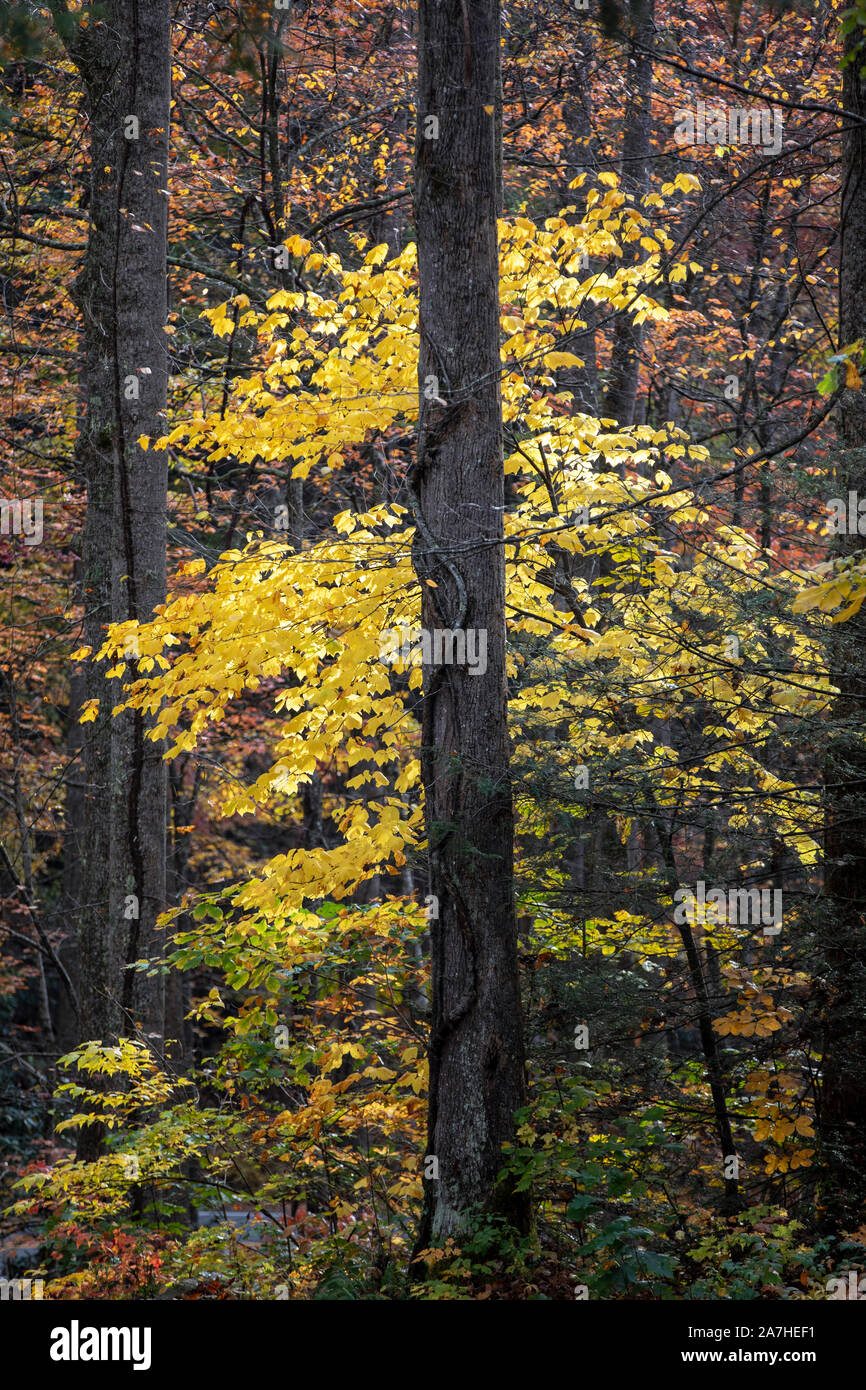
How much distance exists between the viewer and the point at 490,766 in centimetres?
556

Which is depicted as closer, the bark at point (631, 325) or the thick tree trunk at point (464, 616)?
the thick tree trunk at point (464, 616)

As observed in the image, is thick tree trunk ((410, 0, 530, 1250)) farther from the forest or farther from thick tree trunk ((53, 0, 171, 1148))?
thick tree trunk ((53, 0, 171, 1148))

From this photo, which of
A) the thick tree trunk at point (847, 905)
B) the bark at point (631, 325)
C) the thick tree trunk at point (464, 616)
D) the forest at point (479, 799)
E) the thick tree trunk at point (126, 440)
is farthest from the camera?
the bark at point (631, 325)

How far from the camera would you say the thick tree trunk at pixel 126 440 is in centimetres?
786

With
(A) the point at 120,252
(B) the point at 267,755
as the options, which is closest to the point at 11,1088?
(B) the point at 267,755

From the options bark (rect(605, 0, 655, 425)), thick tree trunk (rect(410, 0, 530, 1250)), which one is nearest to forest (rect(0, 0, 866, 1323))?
thick tree trunk (rect(410, 0, 530, 1250))

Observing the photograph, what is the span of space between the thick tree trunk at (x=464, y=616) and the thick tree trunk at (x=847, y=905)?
149cm

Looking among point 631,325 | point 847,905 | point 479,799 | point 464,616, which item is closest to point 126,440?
point 464,616

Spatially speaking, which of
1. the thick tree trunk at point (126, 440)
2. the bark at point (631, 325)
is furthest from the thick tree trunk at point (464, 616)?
the bark at point (631, 325)

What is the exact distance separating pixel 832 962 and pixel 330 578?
3.40m

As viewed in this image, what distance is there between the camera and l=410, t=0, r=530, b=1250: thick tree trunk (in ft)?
17.7

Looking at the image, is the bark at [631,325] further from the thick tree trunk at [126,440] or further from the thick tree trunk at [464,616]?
the thick tree trunk at [464,616]

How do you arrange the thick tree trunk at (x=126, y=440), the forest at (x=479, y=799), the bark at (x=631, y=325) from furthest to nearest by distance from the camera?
the bark at (x=631, y=325)
the thick tree trunk at (x=126, y=440)
the forest at (x=479, y=799)

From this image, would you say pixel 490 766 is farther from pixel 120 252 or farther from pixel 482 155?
pixel 120 252
